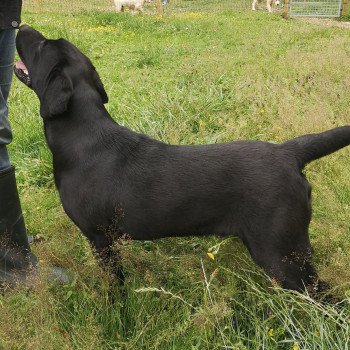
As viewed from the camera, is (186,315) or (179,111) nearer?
(186,315)

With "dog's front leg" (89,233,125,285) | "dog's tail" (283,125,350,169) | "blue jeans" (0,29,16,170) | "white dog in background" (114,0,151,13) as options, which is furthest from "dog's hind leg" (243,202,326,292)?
"white dog in background" (114,0,151,13)

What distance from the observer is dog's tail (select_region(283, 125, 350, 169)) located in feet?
7.47

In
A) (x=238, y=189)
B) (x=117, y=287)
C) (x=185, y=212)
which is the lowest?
(x=117, y=287)

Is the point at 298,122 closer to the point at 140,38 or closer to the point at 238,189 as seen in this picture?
the point at 238,189

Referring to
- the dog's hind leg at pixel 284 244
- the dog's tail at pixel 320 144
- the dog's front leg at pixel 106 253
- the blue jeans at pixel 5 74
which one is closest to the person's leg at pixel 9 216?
the blue jeans at pixel 5 74

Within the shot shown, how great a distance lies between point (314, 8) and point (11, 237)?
62.2ft

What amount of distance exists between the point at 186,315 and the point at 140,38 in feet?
30.7

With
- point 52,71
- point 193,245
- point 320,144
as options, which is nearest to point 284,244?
point 320,144

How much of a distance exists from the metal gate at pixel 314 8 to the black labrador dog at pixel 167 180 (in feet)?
54.9

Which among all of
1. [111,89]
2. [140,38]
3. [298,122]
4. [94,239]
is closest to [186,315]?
[94,239]

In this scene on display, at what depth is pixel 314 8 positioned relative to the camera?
19.0 metres

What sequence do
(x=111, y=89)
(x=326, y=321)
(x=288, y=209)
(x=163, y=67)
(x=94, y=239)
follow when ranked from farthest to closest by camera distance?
1. (x=163, y=67)
2. (x=111, y=89)
3. (x=94, y=239)
4. (x=288, y=209)
5. (x=326, y=321)

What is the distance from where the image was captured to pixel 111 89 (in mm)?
6238

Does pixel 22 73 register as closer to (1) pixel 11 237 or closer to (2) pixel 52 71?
(2) pixel 52 71
